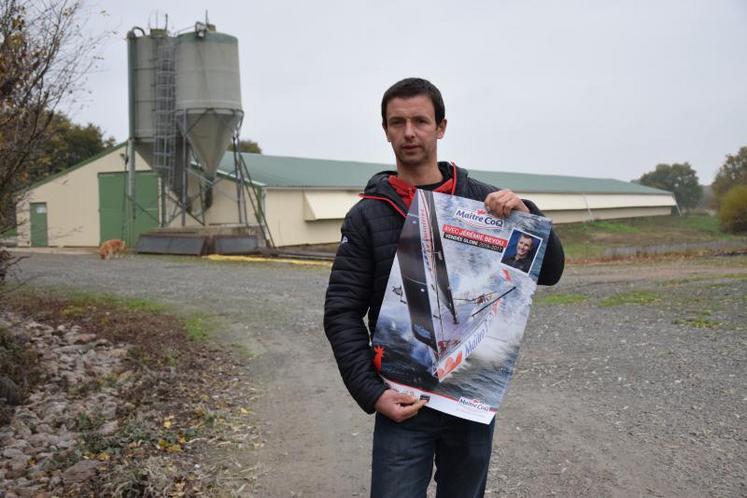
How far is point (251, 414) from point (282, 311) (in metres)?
5.10

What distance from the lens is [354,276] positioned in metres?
2.32

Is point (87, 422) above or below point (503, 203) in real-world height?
below

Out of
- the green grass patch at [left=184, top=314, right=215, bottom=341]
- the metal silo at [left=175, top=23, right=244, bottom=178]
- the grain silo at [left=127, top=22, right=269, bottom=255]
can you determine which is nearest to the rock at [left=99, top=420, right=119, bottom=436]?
the green grass patch at [left=184, top=314, right=215, bottom=341]

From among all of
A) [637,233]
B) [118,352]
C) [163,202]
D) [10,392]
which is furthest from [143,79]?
[637,233]

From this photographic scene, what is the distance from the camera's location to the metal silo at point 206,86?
2331 cm

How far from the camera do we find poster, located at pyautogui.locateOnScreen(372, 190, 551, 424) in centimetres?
220

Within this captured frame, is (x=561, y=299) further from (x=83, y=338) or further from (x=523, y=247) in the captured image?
(x=523, y=247)

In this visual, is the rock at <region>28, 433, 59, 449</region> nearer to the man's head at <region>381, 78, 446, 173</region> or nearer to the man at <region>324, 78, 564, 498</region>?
the man at <region>324, 78, 564, 498</region>

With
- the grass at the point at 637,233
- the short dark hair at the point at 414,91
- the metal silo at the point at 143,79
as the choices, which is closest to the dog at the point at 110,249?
the metal silo at the point at 143,79

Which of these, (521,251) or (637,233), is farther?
(637,233)

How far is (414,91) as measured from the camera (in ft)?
7.58

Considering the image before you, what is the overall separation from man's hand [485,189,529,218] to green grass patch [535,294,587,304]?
9218mm

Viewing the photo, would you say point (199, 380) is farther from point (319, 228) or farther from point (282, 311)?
point (319, 228)

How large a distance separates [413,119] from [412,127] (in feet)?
0.10
